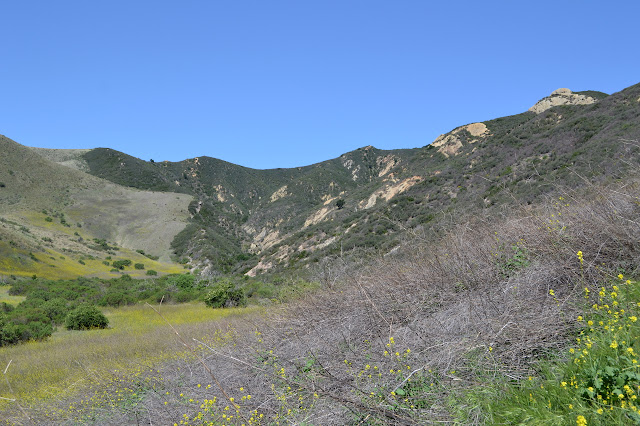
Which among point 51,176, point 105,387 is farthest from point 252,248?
point 105,387

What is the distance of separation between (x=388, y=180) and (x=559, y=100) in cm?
3256

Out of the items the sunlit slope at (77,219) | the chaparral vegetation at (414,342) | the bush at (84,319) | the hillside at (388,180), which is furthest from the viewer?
the sunlit slope at (77,219)

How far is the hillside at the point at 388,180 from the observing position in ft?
63.1

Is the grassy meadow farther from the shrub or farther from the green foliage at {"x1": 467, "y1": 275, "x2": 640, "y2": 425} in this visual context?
the shrub

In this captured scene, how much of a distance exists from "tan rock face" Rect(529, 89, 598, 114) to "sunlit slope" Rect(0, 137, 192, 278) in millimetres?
59725

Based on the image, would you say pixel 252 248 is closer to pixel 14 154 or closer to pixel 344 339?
pixel 14 154

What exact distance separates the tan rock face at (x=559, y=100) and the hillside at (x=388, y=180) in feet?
0.49

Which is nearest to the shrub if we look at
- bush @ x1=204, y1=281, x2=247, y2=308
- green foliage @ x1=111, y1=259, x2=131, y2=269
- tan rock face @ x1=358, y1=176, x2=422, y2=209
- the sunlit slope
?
bush @ x1=204, y1=281, x2=247, y2=308

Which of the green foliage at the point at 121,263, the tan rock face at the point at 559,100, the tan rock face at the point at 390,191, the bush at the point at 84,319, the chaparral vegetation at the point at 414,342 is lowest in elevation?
the green foliage at the point at 121,263

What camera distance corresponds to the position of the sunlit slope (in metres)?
44.9

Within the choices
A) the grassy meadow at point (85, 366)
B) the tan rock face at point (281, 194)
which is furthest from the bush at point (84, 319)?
the tan rock face at point (281, 194)

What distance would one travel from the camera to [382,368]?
375 cm

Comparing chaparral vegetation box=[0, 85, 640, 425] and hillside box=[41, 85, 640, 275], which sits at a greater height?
hillside box=[41, 85, 640, 275]

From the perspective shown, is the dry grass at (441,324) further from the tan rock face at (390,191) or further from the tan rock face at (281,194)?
the tan rock face at (281,194)
